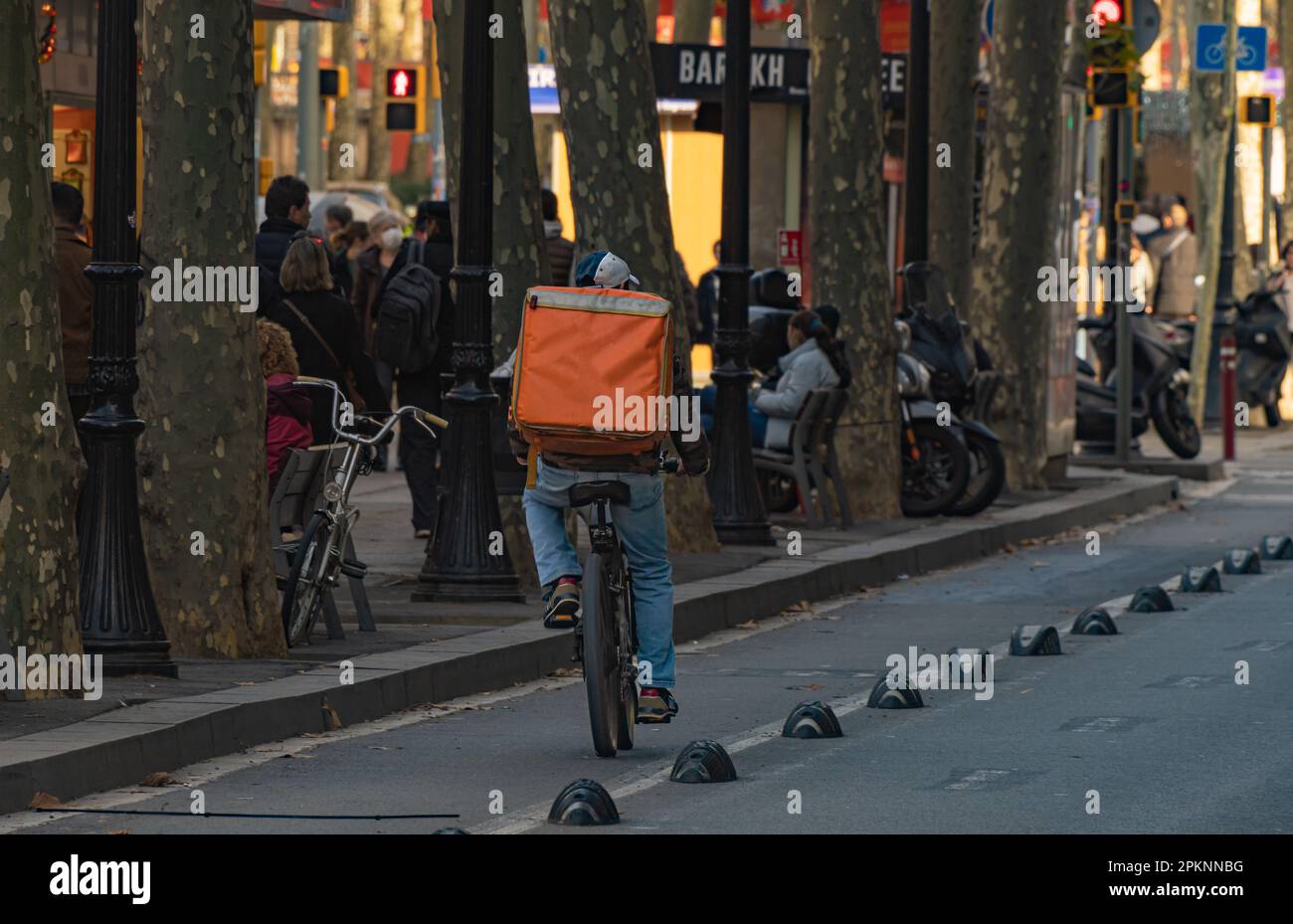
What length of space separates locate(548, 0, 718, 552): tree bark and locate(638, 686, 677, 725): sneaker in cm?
566

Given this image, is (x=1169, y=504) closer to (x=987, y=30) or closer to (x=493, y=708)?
(x=987, y=30)

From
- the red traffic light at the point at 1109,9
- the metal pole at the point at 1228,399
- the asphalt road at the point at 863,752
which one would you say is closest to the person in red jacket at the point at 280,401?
the asphalt road at the point at 863,752

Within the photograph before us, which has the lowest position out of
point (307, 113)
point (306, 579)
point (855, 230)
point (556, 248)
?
point (306, 579)

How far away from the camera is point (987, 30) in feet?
81.9

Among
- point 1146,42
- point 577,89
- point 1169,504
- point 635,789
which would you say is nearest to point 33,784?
point 635,789

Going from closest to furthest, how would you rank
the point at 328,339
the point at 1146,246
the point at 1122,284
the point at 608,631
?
the point at 608,631
the point at 328,339
the point at 1122,284
the point at 1146,246

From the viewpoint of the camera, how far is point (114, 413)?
1111 centimetres

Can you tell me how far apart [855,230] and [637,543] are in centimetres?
1005

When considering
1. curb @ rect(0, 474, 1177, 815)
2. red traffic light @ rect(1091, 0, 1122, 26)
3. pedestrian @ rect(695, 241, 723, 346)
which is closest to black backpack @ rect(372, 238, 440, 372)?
curb @ rect(0, 474, 1177, 815)

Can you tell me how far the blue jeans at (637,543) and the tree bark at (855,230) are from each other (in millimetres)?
9550

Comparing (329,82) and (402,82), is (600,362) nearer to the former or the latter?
(402,82)

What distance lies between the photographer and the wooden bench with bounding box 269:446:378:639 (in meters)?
12.5

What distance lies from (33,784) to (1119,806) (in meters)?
3.20

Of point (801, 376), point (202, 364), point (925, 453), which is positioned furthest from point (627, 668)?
point (925, 453)
